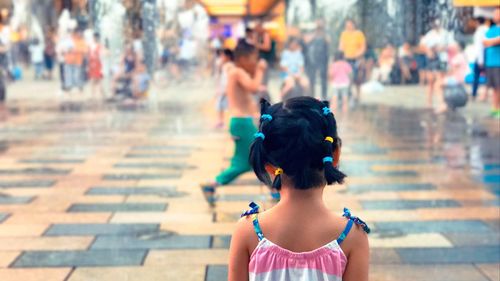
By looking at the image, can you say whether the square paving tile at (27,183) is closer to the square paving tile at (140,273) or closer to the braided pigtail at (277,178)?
the square paving tile at (140,273)

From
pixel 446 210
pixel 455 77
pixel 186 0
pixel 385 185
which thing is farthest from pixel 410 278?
pixel 186 0

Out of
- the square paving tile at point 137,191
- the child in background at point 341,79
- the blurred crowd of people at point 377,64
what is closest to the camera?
the square paving tile at point 137,191

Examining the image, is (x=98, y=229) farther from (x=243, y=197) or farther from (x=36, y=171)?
(x=36, y=171)

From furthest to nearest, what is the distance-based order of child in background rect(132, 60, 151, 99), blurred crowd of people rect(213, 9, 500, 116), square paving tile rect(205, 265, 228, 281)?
child in background rect(132, 60, 151, 99), blurred crowd of people rect(213, 9, 500, 116), square paving tile rect(205, 265, 228, 281)

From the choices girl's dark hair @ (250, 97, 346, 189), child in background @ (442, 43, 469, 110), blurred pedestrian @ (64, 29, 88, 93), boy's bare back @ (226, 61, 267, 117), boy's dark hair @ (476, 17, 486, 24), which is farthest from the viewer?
blurred pedestrian @ (64, 29, 88, 93)

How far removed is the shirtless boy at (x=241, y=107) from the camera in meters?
5.60

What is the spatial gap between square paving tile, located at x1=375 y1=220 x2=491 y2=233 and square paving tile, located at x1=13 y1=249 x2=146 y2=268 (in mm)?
1792

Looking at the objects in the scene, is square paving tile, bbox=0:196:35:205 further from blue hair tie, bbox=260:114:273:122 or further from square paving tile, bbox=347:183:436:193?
blue hair tie, bbox=260:114:273:122

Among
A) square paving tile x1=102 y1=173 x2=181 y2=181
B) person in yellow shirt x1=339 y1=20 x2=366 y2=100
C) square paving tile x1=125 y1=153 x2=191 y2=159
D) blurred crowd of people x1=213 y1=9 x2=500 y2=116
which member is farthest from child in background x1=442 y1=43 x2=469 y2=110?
square paving tile x1=102 y1=173 x2=181 y2=181

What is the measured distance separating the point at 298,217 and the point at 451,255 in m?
2.72

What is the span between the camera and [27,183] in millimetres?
6930

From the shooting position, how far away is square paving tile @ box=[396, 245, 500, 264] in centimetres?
442

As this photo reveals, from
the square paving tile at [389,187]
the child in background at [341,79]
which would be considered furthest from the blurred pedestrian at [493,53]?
the square paving tile at [389,187]

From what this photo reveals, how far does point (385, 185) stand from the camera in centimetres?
679
